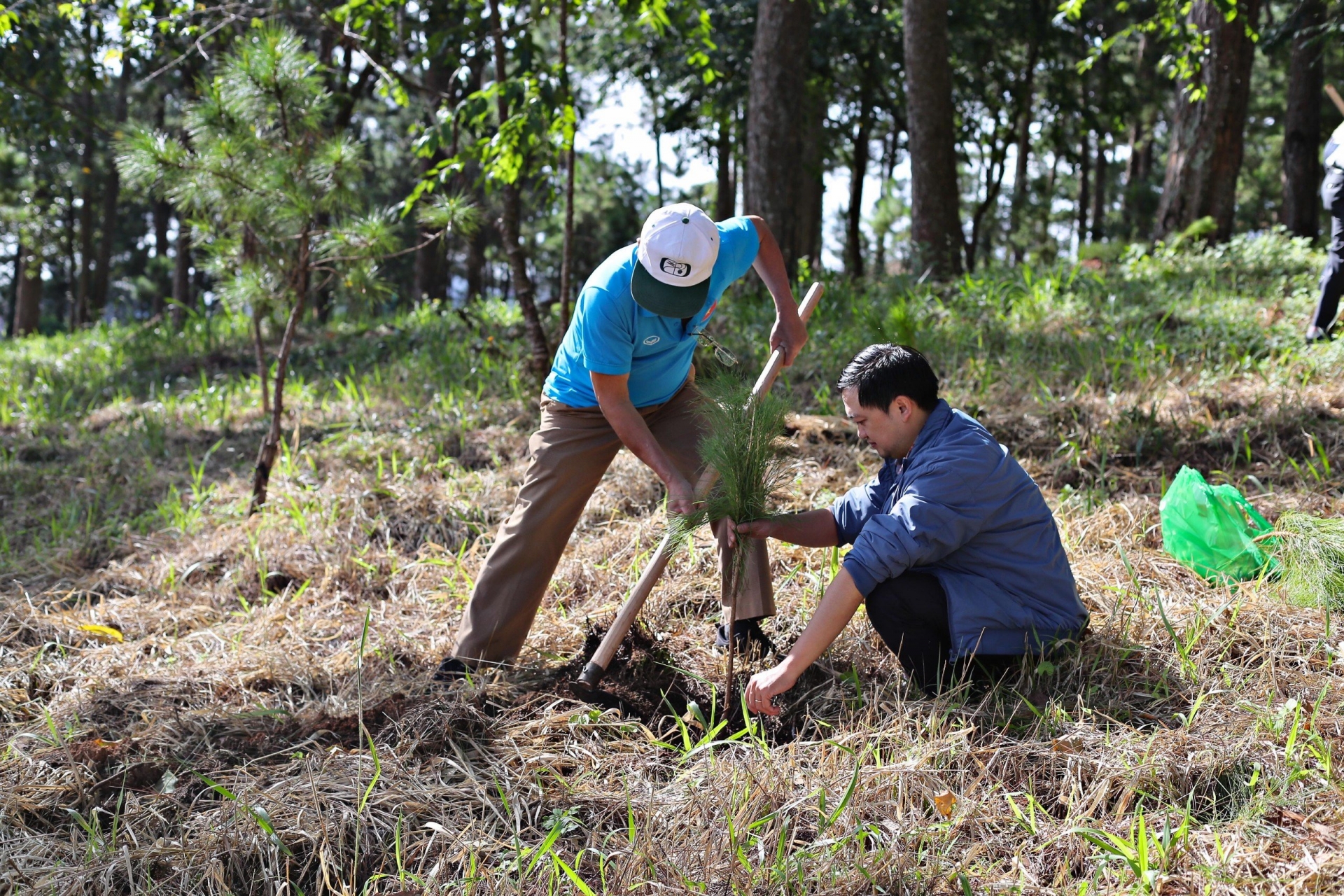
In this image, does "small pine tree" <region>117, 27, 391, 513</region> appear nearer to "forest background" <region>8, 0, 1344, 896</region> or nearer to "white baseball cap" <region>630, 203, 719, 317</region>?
"forest background" <region>8, 0, 1344, 896</region>

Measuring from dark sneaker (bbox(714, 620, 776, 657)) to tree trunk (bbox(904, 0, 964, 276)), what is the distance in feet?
15.2

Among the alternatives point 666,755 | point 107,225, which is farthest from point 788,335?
point 107,225

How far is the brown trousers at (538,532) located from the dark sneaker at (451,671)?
3cm

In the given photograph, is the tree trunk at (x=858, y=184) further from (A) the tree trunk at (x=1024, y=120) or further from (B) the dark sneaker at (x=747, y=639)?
(B) the dark sneaker at (x=747, y=639)

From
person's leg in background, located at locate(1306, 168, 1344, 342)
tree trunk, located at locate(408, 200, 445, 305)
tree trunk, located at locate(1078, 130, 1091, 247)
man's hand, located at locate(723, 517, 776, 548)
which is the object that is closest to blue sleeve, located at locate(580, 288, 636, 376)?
man's hand, located at locate(723, 517, 776, 548)

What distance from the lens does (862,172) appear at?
46.0ft

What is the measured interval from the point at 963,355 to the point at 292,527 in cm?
381

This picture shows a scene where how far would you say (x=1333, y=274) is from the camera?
486cm

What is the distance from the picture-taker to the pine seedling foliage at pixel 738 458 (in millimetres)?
2619

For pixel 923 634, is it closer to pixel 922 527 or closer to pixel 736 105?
pixel 922 527

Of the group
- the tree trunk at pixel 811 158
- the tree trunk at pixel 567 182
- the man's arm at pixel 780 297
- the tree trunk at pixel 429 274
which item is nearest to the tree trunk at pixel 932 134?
the tree trunk at pixel 567 182

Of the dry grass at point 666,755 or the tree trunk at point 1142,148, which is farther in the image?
the tree trunk at point 1142,148

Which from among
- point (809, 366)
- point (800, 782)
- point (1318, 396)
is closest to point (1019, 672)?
point (800, 782)

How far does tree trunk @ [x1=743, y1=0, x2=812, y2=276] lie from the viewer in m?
7.09
